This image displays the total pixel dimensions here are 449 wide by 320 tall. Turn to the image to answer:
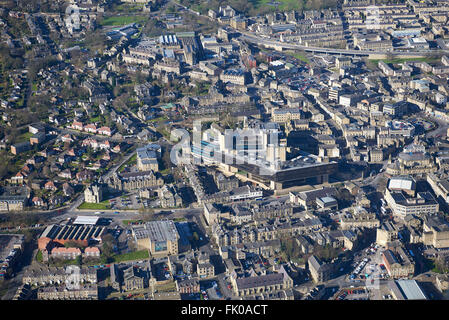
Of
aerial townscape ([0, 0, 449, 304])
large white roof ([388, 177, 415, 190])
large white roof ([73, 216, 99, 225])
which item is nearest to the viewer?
aerial townscape ([0, 0, 449, 304])

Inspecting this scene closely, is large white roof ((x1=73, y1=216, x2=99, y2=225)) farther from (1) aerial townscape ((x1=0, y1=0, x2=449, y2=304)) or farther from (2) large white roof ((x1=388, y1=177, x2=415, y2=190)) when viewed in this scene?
(2) large white roof ((x1=388, y1=177, x2=415, y2=190))

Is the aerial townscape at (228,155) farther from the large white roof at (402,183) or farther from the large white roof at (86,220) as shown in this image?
the large white roof at (86,220)

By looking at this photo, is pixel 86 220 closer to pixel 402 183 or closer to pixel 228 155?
pixel 228 155

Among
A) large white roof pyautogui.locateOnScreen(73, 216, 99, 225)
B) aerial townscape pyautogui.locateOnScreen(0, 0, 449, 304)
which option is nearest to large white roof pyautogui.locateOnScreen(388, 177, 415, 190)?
aerial townscape pyautogui.locateOnScreen(0, 0, 449, 304)

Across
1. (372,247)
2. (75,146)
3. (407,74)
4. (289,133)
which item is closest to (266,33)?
(407,74)

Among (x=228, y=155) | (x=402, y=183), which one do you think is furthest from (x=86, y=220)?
(x=402, y=183)

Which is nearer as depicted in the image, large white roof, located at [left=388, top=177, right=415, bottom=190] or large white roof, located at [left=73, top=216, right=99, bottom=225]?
large white roof, located at [left=73, top=216, right=99, bottom=225]

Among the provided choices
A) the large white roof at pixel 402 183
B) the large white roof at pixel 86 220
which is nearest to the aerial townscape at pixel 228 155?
the large white roof at pixel 402 183

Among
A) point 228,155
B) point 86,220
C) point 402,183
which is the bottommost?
point 86,220
